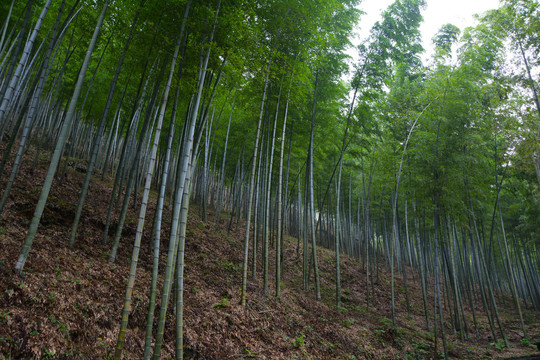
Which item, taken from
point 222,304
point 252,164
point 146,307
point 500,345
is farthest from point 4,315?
point 500,345

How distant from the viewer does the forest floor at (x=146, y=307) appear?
2637 millimetres

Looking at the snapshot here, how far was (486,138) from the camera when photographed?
23.0 feet

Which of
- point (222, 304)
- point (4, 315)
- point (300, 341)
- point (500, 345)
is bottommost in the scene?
point (500, 345)

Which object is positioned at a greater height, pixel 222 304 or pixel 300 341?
pixel 222 304

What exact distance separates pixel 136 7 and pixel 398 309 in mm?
9961

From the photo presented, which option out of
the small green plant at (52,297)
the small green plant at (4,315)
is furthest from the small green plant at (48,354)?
the small green plant at (52,297)

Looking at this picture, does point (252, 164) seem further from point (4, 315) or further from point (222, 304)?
point (4, 315)

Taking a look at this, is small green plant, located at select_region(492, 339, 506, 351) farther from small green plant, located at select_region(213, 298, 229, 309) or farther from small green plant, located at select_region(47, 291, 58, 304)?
small green plant, located at select_region(47, 291, 58, 304)

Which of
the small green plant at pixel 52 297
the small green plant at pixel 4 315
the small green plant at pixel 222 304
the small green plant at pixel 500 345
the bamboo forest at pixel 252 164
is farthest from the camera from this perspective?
the small green plant at pixel 500 345

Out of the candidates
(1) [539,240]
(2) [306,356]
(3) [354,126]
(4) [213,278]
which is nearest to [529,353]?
(2) [306,356]

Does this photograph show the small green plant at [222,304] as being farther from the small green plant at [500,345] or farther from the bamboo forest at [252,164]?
the small green plant at [500,345]

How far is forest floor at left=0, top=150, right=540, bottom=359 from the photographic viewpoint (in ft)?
8.65

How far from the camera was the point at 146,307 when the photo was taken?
11.5 ft

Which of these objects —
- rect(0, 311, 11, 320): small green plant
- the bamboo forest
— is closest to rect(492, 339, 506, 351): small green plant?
the bamboo forest
